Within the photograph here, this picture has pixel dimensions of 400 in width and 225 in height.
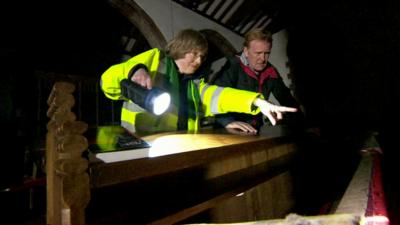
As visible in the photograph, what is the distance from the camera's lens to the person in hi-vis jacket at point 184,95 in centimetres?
151

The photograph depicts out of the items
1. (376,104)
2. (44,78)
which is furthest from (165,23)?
(376,104)

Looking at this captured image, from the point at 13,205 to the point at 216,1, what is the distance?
4854mm

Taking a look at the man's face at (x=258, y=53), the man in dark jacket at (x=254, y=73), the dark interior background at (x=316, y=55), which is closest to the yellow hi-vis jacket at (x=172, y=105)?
the man in dark jacket at (x=254, y=73)

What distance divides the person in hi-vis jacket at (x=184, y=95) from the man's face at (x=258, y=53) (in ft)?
2.32

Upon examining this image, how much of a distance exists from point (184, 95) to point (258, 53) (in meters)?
0.97

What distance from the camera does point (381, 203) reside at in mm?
748

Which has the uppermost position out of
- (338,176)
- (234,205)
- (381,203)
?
(381,203)

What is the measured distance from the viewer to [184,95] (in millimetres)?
1933

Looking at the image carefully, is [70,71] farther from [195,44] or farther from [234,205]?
[234,205]

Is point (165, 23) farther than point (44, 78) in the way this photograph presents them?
No

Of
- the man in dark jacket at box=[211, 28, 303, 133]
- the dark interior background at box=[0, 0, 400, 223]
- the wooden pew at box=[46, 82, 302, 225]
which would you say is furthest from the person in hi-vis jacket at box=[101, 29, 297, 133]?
the dark interior background at box=[0, 0, 400, 223]

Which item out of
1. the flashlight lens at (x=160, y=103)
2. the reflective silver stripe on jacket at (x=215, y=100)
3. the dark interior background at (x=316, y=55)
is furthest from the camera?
the dark interior background at (x=316, y=55)

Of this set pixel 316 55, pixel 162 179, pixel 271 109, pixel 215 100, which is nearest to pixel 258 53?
pixel 215 100

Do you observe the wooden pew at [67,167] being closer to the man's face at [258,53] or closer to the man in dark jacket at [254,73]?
the man in dark jacket at [254,73]
